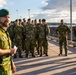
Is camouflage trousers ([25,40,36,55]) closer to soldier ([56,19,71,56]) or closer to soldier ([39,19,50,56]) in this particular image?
soldier ([39,19,50,56])

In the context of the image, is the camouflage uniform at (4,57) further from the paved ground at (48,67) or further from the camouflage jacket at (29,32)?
the camouflage jacket at (29,32)

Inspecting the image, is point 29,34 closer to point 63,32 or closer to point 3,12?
point 63,32

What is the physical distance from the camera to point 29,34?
1389 centimetres

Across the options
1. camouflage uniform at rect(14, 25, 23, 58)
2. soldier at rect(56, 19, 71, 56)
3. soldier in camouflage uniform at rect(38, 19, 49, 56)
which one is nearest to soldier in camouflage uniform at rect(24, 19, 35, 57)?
camouflage uniform at rect(14, 25, 23, 58)

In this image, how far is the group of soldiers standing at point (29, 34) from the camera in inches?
542

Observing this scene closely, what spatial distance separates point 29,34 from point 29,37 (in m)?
0.15

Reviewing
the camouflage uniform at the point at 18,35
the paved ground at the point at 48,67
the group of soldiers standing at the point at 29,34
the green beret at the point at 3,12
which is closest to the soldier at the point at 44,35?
the group of soldiers standing at the point at 29,34

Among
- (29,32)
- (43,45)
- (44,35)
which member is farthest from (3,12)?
(43,45)

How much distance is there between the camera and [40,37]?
14141mm

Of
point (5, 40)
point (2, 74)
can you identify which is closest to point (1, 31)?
point (5, 40)

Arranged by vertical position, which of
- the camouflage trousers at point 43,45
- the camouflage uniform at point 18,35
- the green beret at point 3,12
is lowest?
the camouflage trousers at point 43,45

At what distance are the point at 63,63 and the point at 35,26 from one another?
289 cm

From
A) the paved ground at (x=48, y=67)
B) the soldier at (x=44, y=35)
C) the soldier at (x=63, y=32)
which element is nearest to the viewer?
the paved ground at (x=48, y=67)

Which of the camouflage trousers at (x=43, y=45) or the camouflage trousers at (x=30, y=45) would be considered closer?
the camouflage trousers at (x=30, y=45)
